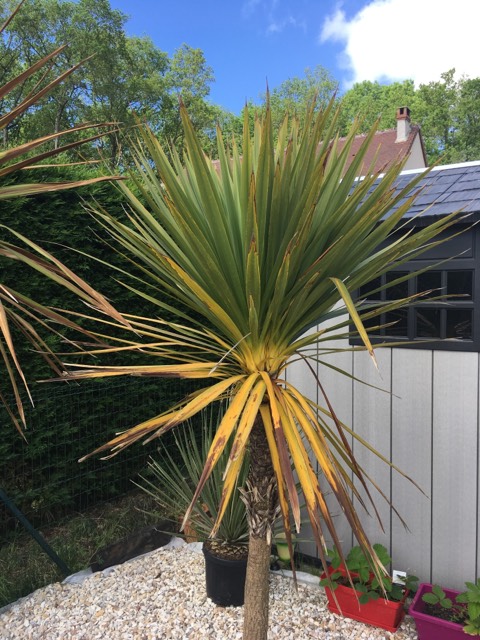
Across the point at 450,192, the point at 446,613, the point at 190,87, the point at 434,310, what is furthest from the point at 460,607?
the point at 190,87

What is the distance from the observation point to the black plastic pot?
100 inches

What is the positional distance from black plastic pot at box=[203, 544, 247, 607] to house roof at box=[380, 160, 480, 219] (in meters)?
2.09

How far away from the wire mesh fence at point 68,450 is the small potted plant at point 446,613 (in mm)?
2304

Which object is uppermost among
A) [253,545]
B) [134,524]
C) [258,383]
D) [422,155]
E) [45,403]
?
[422,155]

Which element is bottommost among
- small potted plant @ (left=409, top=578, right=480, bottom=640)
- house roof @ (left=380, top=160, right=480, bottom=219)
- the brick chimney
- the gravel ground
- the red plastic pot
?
the gravel ground

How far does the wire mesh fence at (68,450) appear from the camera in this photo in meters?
3.27

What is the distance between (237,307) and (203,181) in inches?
17.0

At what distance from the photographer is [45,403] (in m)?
3.38

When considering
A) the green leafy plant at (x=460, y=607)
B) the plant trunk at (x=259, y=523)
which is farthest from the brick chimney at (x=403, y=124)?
the plant trunk at (x=259, y=523)

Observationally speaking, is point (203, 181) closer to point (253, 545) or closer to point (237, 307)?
point (237, 307)

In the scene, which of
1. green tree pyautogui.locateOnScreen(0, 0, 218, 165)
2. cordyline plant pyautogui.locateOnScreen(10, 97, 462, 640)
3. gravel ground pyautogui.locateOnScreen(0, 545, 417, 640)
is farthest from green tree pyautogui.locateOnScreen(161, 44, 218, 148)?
cordyline plant pyautogui.locateOnScreen(10, 97, 462, 640)

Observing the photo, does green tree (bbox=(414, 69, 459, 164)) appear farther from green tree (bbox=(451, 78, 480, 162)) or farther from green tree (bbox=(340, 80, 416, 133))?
green tree (bbox=(340, 80, 416, 133))

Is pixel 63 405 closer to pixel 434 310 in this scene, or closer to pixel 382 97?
pixel 434 310

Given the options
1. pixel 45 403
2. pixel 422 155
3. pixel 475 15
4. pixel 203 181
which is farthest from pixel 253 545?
pixel 475 15
